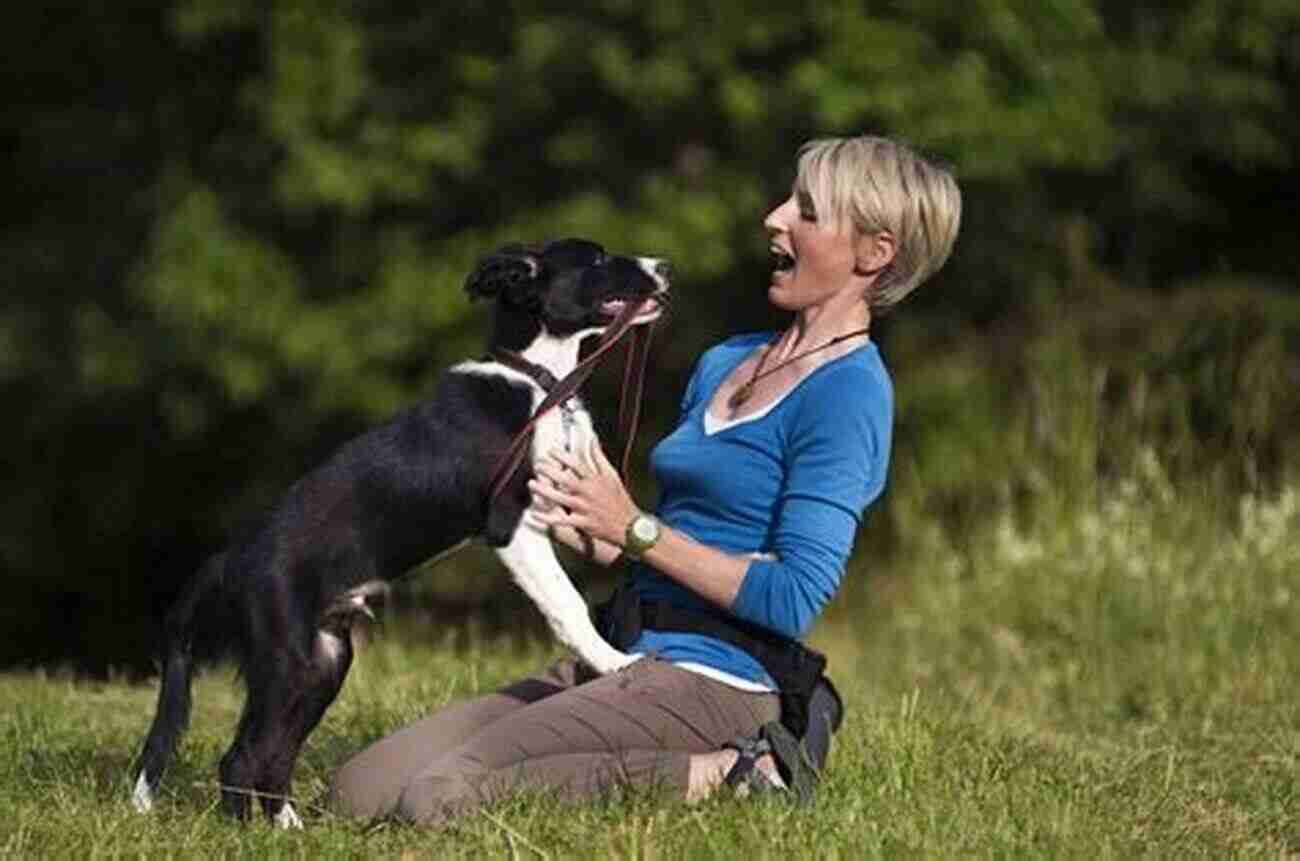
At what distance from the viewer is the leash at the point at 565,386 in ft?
21.7

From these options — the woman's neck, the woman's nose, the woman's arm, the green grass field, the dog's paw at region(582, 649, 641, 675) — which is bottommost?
the green grass field

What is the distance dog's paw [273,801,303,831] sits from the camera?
6.42 metres

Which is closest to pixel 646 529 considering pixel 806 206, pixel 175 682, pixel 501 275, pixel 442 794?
pixel 442 794

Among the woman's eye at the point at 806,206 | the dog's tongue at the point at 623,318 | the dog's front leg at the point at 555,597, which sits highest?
the woman's eye at the point at 806,206

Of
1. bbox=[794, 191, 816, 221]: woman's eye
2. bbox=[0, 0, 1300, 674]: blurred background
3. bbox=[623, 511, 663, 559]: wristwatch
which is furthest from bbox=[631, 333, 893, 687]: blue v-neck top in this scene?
bbox=[0, 0, 1300, 674]: blurred background

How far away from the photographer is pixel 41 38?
65.1 feet

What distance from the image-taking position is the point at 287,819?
648 cm

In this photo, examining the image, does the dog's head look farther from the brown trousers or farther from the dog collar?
the brown trousers

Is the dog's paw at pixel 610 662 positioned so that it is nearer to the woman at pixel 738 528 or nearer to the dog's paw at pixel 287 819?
the woman at pixel 738 528

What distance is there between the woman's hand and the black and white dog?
0.23 metres

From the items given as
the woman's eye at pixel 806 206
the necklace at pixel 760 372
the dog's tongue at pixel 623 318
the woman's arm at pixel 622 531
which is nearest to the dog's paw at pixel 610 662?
the woman's arm at pixel 622 531

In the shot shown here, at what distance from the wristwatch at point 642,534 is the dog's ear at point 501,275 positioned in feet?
3.03

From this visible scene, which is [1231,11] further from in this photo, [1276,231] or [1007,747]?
[1007,747]

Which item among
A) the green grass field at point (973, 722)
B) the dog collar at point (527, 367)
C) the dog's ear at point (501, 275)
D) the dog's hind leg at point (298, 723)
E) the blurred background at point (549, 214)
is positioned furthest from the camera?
the blurred background at point (549, 214)
